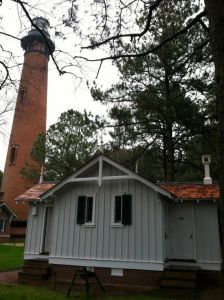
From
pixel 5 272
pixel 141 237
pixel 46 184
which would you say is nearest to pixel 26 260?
pixel 5 272

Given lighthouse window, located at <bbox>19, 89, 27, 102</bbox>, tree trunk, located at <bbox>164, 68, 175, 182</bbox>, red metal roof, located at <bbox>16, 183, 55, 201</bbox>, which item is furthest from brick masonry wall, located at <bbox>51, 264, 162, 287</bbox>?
tree trunk, located at <bbox>164, 68, 175, 182</bbox>

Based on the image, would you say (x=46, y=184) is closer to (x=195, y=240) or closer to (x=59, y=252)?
(x=59, y=252)

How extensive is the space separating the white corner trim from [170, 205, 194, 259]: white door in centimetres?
158

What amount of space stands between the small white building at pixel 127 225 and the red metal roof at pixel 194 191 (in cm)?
4

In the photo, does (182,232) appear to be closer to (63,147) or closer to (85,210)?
(85,210)

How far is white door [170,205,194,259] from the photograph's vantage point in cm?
1216

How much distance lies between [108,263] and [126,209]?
1.99 m

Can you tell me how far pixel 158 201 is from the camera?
11.5 meters

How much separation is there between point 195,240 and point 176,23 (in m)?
7.47

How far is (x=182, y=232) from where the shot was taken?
12383 millimetres

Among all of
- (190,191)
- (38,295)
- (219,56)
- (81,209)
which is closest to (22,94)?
(81,209)

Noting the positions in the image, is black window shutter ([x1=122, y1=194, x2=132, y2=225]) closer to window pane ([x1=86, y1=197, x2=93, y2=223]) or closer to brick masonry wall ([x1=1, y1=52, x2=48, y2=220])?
window pane ([x1=86, y1=197, x2=93, y2=223])

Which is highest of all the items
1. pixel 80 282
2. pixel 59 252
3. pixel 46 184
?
pixel 46 184

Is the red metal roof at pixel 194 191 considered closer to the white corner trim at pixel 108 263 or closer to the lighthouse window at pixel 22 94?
the white corner trim at pixel 108 263
